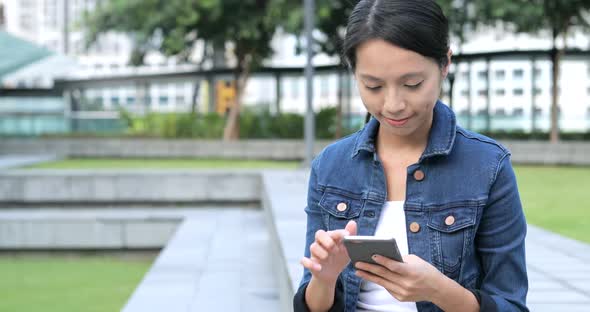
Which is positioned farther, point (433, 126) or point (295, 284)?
point (295, 284)

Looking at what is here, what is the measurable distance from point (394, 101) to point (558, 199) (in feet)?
36.5

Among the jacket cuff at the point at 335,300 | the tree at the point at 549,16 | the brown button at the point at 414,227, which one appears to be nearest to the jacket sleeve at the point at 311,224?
the jacket cuff at the point at 335,300

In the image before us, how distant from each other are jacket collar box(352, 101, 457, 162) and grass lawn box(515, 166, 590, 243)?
20.5 ft

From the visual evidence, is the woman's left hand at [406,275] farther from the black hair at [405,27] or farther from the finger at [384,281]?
the black hair at [405,27]

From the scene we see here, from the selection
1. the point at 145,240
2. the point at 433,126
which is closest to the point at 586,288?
the point at 433,126

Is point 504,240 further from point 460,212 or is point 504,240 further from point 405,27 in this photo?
point 405,27

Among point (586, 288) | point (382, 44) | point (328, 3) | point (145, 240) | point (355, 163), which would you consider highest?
point (328, 3)

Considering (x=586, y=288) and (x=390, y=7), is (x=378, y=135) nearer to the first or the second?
(x=390, y=7)

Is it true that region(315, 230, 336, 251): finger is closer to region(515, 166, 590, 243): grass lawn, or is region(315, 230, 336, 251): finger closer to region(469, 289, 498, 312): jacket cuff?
region(469, 289, 498, 312): jacket cuff

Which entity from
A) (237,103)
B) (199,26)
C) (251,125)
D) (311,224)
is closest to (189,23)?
(199,26)

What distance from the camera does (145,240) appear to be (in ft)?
41.6

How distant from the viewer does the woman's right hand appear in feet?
6.92

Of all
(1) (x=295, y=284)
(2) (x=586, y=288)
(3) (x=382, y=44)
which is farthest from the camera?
(2) (x=586, y=288)

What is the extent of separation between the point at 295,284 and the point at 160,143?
75.3 feet
